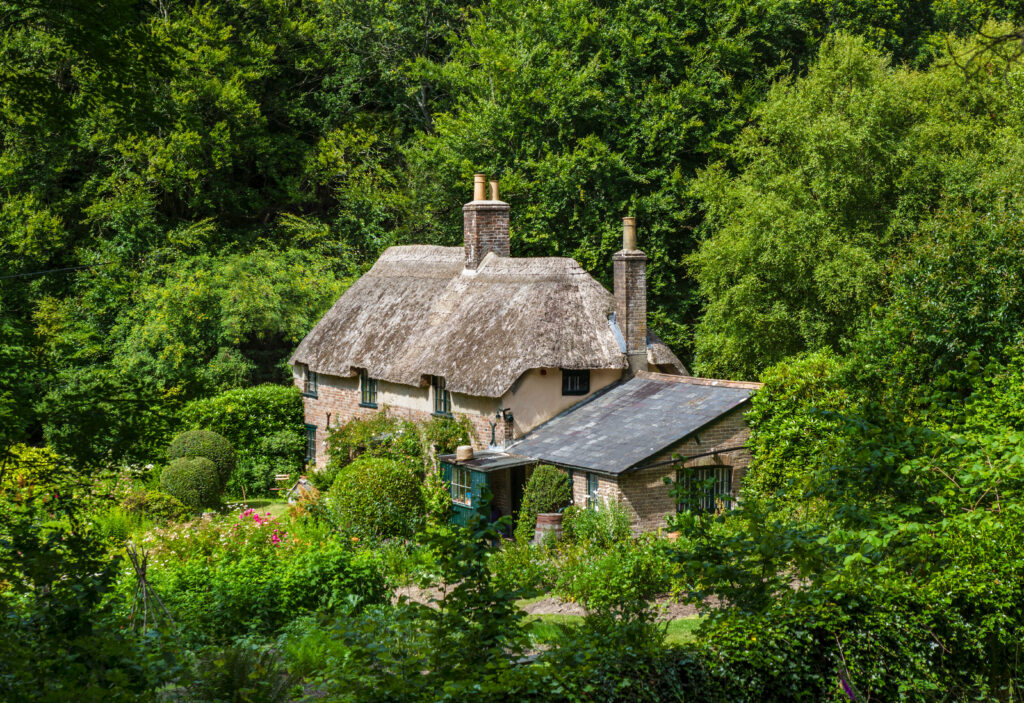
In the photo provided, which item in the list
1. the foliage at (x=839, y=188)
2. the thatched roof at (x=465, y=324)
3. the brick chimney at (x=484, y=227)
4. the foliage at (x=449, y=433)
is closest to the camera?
the thatched roof at (x=465, y=324)

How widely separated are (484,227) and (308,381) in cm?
696

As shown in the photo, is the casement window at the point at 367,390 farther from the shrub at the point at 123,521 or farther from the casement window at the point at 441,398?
the shrub at the point at 123,521

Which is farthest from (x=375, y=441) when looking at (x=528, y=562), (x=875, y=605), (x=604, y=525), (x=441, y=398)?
(x=875, y=605)

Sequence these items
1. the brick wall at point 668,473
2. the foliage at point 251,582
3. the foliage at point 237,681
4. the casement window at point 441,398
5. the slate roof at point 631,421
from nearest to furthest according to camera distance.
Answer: the foliage at point 237,681
the foliage at point 251,582
the brick wall at point 668,473
the slate roof at point 631,421
the casement window at point 441,398

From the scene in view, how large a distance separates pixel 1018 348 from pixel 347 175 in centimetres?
2765

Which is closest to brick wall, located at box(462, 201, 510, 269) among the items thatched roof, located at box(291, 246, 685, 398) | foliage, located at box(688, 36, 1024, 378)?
thatched roof, located at box(291, 246, 685, 398)

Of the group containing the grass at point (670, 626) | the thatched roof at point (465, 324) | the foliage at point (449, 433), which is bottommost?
the grass at point (670, 626)

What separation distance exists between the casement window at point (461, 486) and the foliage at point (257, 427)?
7.43 metres

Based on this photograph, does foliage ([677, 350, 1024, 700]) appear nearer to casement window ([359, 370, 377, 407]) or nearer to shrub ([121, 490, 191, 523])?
shrub ([121, 490, 191, 523])

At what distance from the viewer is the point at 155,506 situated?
2041cm

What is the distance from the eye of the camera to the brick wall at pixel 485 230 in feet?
81.4

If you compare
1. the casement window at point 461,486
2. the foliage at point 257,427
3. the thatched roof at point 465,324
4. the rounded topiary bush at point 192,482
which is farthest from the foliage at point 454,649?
the foliage at point 257,427

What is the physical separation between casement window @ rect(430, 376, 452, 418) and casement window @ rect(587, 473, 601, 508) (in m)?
5.26

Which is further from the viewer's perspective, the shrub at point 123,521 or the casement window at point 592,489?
the shrub at point 123,521
